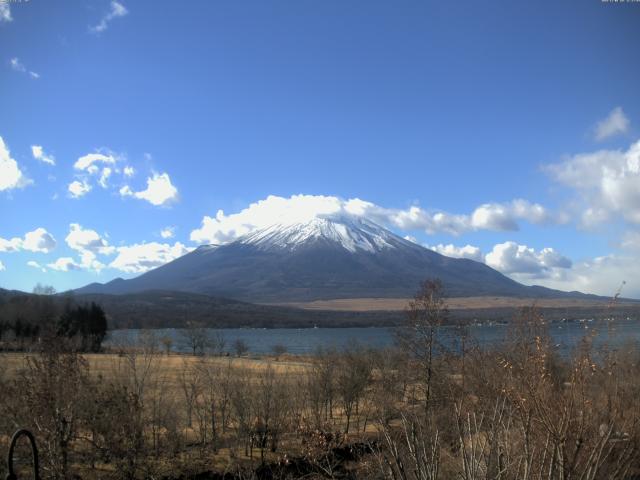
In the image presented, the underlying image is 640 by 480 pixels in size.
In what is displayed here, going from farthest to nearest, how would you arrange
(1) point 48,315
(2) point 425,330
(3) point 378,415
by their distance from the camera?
(1) point 48,315 < (2) point 425,330 < (3) point 378,415

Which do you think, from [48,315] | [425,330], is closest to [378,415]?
[425,330]

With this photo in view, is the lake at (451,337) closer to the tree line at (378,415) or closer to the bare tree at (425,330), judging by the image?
the tree line at (378,415)

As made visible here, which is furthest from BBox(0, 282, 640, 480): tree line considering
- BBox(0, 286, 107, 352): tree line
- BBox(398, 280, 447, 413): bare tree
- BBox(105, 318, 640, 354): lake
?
BBox(0, 286, 107, 352): tree line

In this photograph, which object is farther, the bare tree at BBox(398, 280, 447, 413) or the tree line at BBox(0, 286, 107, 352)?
the tree line at BBox(0, 286, 107, 352)

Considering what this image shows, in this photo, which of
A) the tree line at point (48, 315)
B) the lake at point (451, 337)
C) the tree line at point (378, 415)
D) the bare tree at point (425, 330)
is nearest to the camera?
the tree line at point (378, 415)

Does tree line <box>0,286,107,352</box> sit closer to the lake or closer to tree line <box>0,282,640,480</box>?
the lake

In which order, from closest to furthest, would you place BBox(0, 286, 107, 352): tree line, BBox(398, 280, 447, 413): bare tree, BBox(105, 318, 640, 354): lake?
BBox(105, 318, 640, 354): lake < BBox(398, 280, 447, 413): bare tree < BBox(0, 286, 107, 352): tree line

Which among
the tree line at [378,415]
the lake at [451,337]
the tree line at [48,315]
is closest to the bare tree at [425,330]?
the tree line at [378,415]

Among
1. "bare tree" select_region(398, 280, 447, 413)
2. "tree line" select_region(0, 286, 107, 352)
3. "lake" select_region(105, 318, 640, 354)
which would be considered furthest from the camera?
"tree line" select_region(0, 286, 107, 352)

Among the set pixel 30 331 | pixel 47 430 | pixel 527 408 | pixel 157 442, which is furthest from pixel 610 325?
pixel 30 331

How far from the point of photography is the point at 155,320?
18038cm

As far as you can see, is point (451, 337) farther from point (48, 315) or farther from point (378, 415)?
point (48, 315)

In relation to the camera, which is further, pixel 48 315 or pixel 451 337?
pixel 48 315

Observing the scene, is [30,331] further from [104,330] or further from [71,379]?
[71,379]
